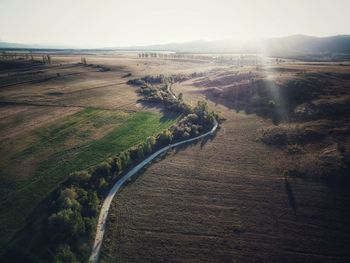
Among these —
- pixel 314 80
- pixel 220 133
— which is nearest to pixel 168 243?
pixel 220 133

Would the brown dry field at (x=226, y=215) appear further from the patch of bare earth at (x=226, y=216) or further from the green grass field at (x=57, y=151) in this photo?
the green grass field at (x=57, y=151)

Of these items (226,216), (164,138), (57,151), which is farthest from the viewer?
(164,138)

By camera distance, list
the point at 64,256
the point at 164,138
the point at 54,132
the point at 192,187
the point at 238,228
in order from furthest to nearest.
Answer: the point at 54,132
the point at 164,138
the point at 192,187
the point at 238,228
the point at 64,256

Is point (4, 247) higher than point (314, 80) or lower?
lower

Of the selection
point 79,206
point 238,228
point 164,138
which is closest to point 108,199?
point 79,206

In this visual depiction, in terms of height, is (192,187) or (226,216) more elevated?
(192,187)

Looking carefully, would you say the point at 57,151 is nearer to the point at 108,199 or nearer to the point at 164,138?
the point at 108,199

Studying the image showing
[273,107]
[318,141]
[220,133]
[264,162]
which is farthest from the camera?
[273,107]

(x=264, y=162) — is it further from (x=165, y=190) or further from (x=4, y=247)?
(x=4, y=247)
